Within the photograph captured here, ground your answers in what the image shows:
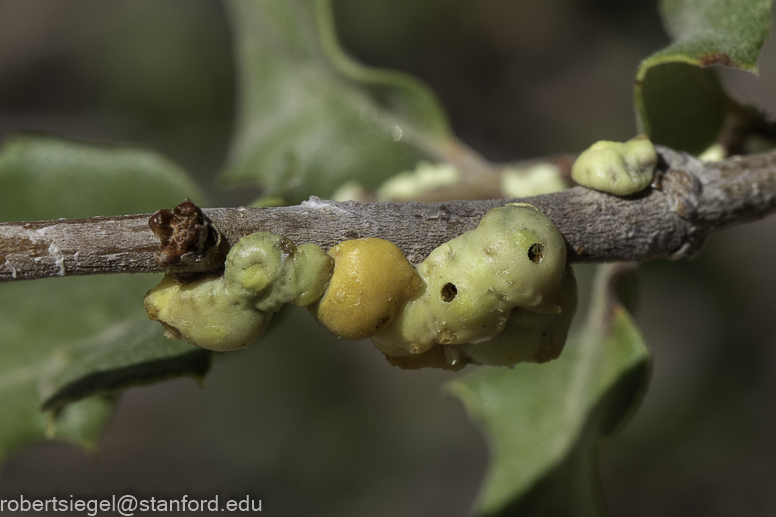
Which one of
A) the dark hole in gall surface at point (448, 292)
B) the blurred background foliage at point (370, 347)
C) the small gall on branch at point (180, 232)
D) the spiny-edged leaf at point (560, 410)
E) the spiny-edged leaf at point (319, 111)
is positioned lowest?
the blurred background foliage at point (370, 347)

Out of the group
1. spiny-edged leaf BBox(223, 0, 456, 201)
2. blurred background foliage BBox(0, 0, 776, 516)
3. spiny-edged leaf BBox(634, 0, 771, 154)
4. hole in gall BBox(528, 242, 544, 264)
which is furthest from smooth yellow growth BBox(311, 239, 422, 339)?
blurred background foliage BBox(0, 0, 776, 516)

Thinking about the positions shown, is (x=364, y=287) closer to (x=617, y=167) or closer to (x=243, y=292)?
(x=243, y=292)

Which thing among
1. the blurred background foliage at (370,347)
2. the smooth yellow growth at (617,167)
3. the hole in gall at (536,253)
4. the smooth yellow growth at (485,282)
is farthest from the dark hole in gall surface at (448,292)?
the blurred background foliage at (370,347)

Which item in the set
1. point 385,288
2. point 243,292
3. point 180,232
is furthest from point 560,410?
point 180,232

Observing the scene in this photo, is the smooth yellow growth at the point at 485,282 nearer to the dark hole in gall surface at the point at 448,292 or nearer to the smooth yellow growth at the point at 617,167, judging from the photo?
the dark hole in gall surface at the point at 448,292

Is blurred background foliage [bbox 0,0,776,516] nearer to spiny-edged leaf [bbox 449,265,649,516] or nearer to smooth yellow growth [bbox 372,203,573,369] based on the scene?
spiny-edged leaf [bbox 449,265,649,516]

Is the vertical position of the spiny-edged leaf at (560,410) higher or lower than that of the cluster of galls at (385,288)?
lower

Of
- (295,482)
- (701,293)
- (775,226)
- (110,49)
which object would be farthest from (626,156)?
(110,49)

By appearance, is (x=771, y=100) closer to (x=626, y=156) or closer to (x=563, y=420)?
(x=563, y=420)
